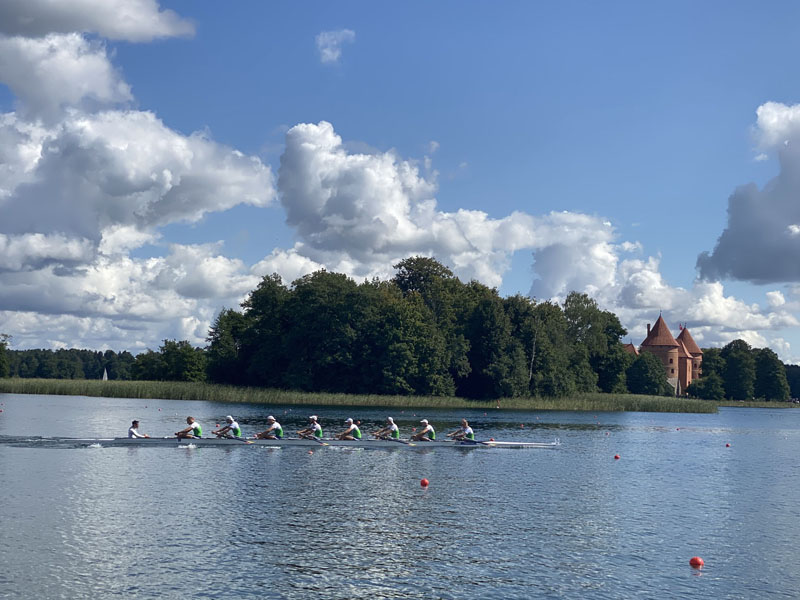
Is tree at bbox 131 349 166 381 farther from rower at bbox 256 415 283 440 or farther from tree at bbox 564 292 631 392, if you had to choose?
rower at bbox 256 415 283 440

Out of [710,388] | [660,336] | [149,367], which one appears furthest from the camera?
[660,336]

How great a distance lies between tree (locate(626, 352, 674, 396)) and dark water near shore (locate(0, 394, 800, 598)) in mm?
87393

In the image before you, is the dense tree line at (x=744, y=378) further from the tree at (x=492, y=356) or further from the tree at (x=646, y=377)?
the tree at (x=492, y=356)

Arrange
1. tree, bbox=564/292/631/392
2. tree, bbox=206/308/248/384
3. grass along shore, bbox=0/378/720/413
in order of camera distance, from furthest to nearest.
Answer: tree, bbox=564/292/631/392 < tree, bbox=206/308/248/384 < grass along shore, bbox=0/378/720/413

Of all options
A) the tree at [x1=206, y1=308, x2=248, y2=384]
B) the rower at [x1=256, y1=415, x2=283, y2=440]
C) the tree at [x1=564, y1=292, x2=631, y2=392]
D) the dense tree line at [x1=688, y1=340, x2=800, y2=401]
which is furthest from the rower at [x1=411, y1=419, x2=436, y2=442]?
the dense tree line at [x1=688, y1=340, x2=800, y2=401]

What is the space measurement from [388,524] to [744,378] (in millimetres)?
140973

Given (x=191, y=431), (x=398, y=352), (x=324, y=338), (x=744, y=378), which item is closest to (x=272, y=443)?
(x=191, y=431)

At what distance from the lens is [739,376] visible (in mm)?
144250

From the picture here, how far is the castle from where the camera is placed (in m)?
153

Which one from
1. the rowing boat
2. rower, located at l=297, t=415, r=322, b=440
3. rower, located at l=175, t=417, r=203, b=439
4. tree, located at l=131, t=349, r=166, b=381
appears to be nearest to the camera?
the rowing boat

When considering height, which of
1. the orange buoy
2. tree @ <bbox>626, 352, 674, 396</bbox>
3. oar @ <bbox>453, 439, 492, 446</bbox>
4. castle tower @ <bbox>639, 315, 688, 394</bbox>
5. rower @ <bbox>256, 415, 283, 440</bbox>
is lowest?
the orange buoy

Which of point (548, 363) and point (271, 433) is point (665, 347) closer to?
point (548, 363)

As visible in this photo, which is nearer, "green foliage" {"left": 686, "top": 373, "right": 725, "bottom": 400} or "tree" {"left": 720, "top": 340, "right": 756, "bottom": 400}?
"green foliage" {"left": 686, "top": 373, "right": 725, "bottom": 400}

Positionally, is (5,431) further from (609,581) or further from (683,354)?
(683,354)
